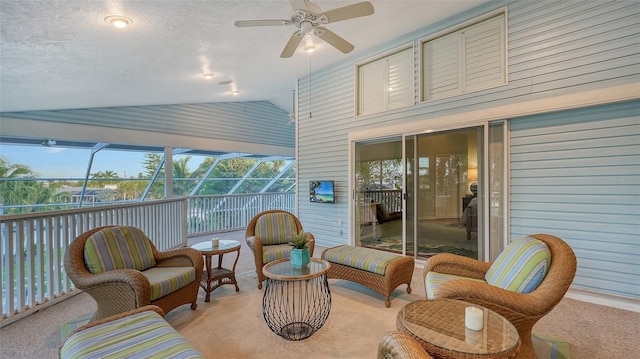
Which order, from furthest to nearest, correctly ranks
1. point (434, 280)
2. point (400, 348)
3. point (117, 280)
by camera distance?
point (434, 280), point (117, 280), point (400, 348)

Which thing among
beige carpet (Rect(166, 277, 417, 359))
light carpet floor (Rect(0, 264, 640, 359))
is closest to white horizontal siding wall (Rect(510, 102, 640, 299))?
light carpet floor (Rect(0, 264, 640, 359))

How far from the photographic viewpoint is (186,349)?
4.99 ft

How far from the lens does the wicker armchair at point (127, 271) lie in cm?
234

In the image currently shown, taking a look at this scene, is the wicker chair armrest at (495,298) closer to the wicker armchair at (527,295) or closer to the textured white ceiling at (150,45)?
the wicker armchair at (527,295)

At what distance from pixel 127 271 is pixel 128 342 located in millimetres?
974

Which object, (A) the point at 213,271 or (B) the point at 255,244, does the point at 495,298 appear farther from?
(A) the point at 213,271

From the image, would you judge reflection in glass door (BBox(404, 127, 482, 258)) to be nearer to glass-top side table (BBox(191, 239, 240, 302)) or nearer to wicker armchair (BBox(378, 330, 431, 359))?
glass-top side table (BBox(191, 239, 240, 302))

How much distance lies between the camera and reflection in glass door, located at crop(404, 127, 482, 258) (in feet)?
13.6

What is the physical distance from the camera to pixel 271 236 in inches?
162

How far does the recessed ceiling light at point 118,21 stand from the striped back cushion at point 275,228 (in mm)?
2708

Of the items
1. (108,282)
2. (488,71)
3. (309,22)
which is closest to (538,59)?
(488,71)

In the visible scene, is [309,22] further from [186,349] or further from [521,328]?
[521,328]

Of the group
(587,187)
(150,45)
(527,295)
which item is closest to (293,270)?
(527,295)

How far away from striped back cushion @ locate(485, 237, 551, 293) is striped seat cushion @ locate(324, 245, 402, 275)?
41.3 inches
